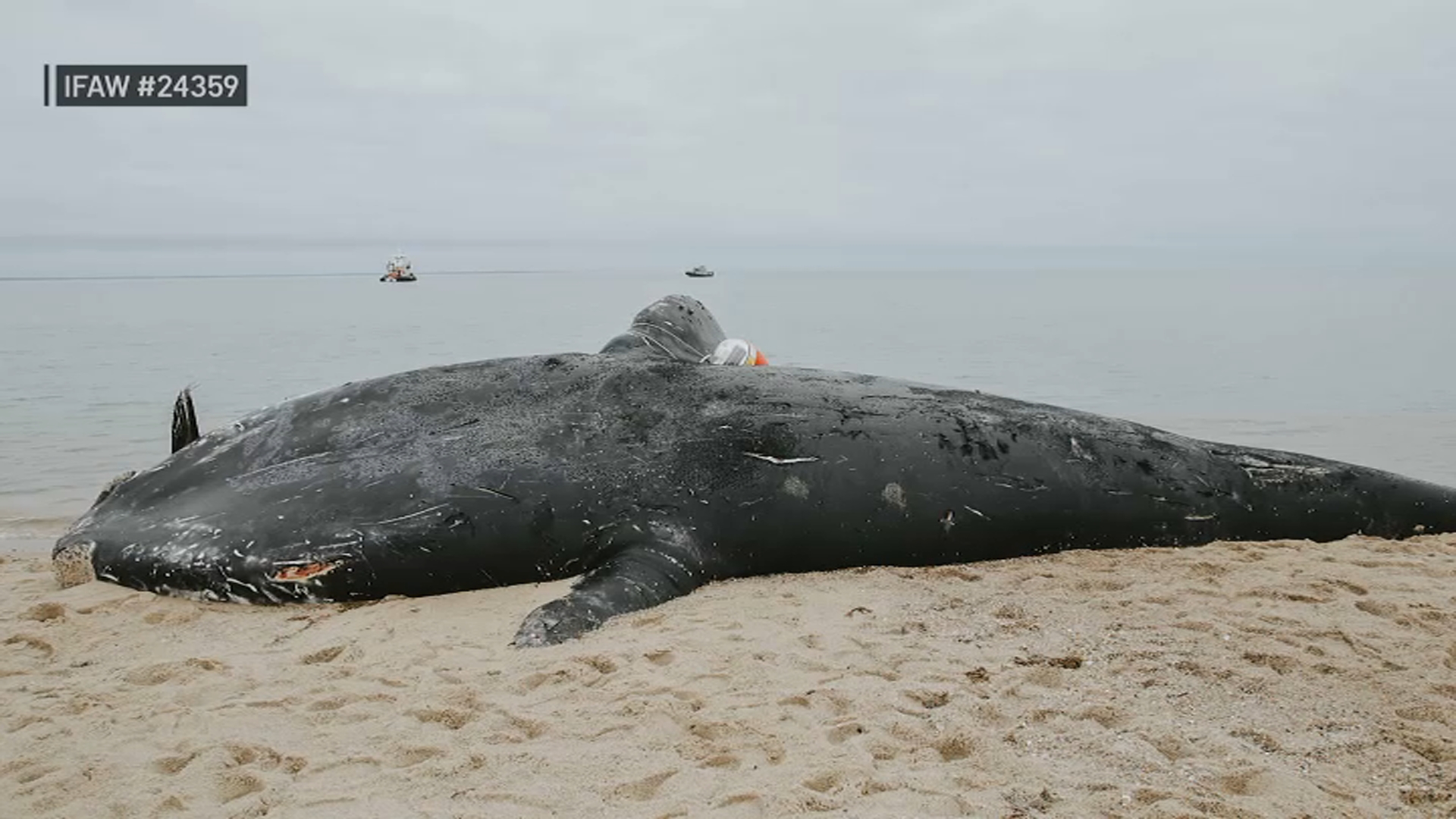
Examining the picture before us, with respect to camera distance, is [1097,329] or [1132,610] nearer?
[1132,610]

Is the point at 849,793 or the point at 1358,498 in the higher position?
the point at 1358,498

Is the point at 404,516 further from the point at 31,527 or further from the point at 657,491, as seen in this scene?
the point at 31,527

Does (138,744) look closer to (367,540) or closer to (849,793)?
(367,540)

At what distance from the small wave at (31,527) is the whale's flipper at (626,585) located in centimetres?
631

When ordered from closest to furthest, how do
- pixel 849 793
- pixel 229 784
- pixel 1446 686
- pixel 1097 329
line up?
pixel 849 793 → pixel 229 784 → pixel 1446 686 → pixel 1097 329

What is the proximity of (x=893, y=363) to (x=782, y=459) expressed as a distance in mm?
21163

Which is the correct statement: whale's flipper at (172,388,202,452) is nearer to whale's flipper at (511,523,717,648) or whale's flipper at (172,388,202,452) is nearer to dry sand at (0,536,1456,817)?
dry sand at (0,536,1456,817)

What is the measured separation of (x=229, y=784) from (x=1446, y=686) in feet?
14.3

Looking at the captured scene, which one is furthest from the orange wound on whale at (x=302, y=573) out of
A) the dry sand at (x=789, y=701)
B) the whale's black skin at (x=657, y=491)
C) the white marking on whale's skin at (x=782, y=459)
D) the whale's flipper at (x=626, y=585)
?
the white marking on whale's skin at (x=782, y=459)

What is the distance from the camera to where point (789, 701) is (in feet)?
12.3

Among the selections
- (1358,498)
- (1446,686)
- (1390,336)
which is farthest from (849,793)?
(1390,336)

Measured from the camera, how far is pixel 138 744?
367 centimetres

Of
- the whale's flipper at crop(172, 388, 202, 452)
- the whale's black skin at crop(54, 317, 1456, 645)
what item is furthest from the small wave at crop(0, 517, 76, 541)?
the whale's black skin at crop(54, 317, 1456, 645)

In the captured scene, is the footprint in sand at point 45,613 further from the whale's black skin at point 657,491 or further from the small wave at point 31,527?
the small wave at point 31,527
